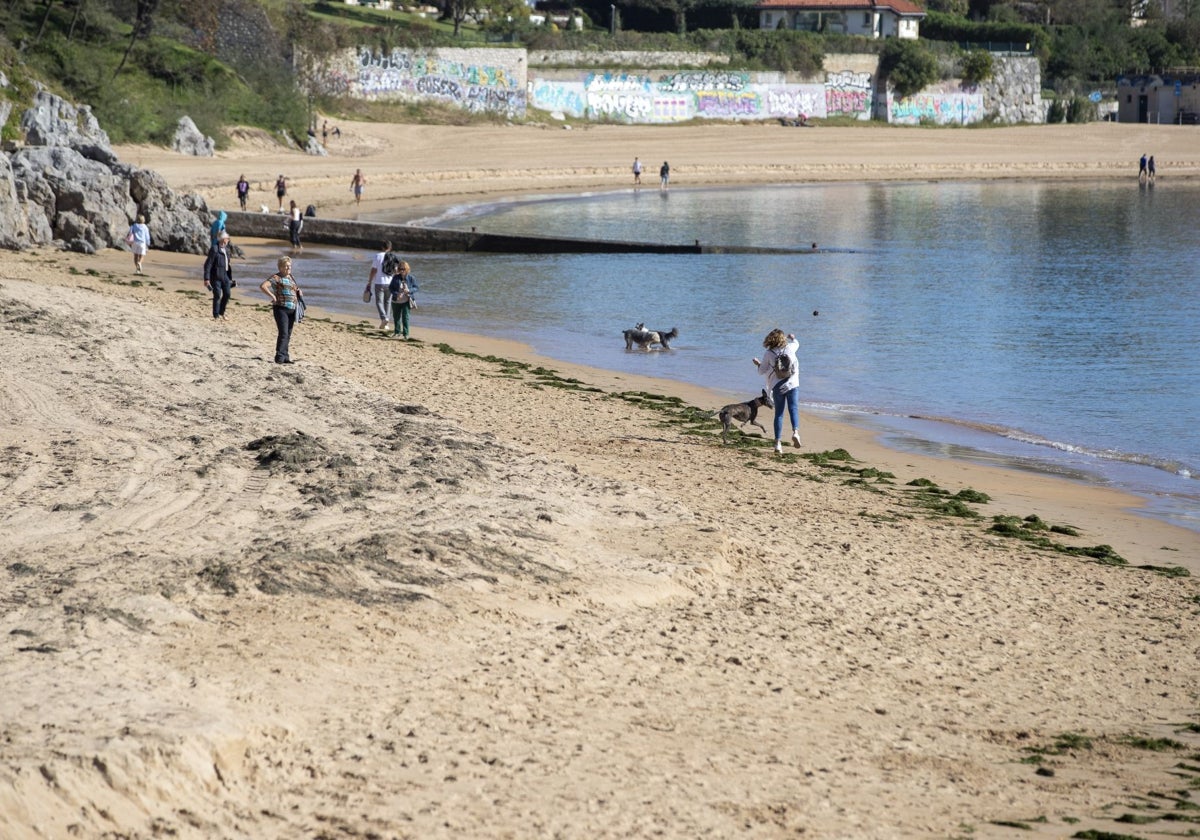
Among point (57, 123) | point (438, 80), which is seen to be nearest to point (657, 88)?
point (438, 80)

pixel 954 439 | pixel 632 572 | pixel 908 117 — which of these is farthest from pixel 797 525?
pixel 908 117

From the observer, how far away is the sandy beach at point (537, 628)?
662 centimetres

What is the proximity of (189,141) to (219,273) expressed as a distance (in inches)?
1504

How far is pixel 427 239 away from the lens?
39781 mm

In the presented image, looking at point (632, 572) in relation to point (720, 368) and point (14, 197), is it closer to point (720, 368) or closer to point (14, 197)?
point (720, 368)

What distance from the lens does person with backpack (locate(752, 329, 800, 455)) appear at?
15.4 meters

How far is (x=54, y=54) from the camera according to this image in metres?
57.1

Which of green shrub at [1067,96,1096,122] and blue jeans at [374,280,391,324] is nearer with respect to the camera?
blue jeans at [374,280,391,324]

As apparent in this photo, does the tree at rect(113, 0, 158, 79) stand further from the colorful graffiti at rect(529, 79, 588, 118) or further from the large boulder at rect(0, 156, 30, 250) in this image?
the large boulder at rect(0, 156, 30, 250)

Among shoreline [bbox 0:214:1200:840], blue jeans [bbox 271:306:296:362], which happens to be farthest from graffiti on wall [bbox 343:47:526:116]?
shoreline [bbox 0:214:1200:840]

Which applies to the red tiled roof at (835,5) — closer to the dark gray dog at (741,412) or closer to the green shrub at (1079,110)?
the green shrub at (1079,110)

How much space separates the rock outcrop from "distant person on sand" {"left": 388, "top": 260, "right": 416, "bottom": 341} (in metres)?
12.4

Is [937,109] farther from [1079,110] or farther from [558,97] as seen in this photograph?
[558,97]

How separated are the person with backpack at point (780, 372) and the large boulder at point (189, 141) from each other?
4665 cm
